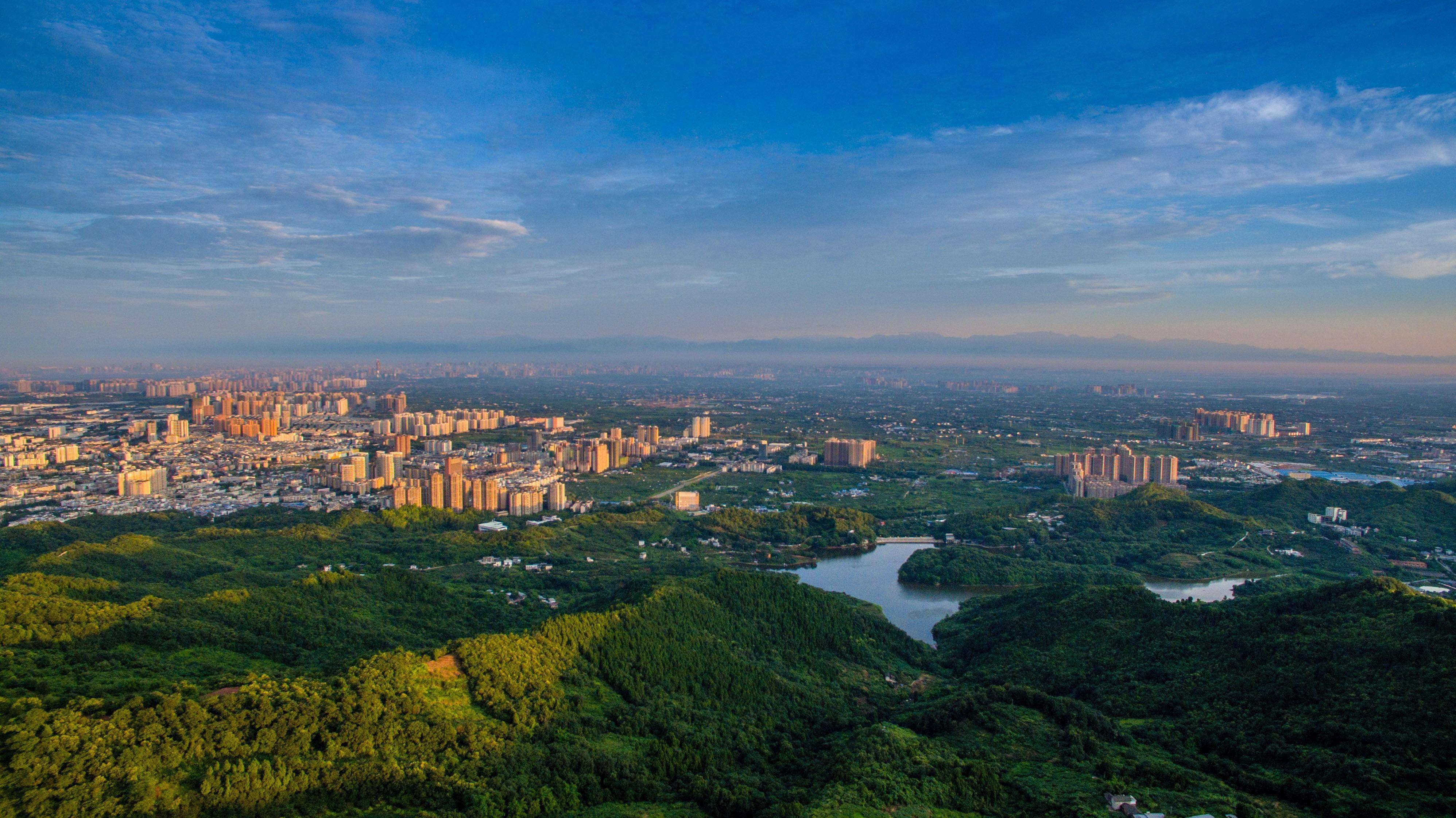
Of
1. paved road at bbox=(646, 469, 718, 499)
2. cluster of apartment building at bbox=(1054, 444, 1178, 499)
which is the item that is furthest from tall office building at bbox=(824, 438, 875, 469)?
cluster of apartment building at bbox=(1054, 444, 1178, 499)

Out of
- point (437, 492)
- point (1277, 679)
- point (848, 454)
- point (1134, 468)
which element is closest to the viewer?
point (1277, 679)

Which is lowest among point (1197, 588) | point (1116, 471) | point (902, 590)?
point (902, 590)

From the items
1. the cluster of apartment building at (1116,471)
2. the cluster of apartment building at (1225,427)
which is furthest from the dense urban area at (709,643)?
the cluster of apartment building at (1225,427)

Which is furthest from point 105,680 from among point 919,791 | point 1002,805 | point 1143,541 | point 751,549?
point 1143,541

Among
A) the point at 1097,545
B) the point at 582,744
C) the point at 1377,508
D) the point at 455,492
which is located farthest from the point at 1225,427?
the point at 582,744

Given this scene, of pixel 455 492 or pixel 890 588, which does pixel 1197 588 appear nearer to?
pixel 890 588

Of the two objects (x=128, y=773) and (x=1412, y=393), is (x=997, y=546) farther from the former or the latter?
(x=1412, y=393)

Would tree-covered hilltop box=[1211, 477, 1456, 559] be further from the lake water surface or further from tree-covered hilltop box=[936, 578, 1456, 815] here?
tree-covered hilltop box=[936, 578, 1456, 815]
